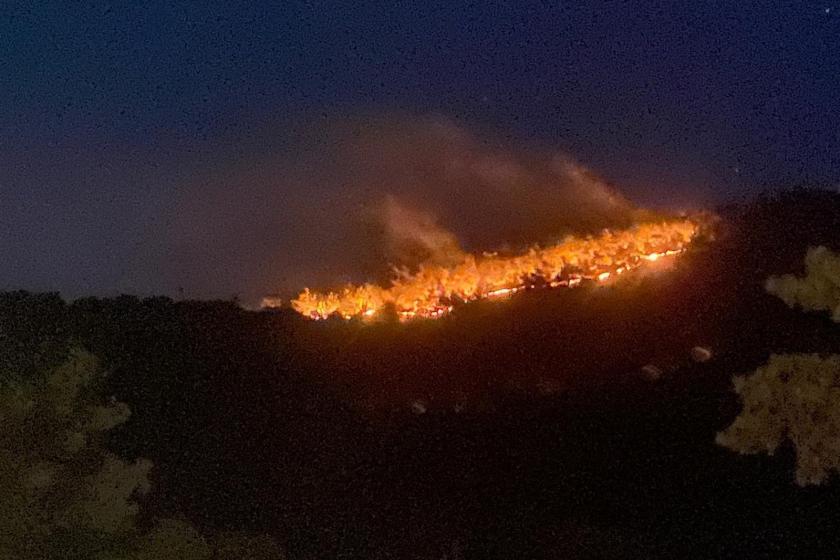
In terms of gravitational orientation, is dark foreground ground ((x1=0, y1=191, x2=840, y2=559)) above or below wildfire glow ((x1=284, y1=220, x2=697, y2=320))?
below

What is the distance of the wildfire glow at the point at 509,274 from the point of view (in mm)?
3188

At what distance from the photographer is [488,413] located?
3.41 meters

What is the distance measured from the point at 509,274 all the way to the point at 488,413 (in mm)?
602

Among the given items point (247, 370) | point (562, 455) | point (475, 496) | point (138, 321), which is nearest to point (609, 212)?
point (562, 455)

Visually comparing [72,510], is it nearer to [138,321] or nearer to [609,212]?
[138,321]

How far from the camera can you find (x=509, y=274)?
329cm

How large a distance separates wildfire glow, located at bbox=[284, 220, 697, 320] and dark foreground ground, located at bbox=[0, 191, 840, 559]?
0.07 m

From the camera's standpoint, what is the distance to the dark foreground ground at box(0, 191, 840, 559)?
3107 mm

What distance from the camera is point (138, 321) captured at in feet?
12.4

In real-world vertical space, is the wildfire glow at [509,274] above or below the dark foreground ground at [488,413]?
above

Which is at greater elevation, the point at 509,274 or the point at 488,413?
the point at 509,274

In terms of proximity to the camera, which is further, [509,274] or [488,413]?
[488,413]

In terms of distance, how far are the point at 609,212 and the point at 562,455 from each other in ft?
3.34

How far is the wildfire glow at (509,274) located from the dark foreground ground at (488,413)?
7 cm
